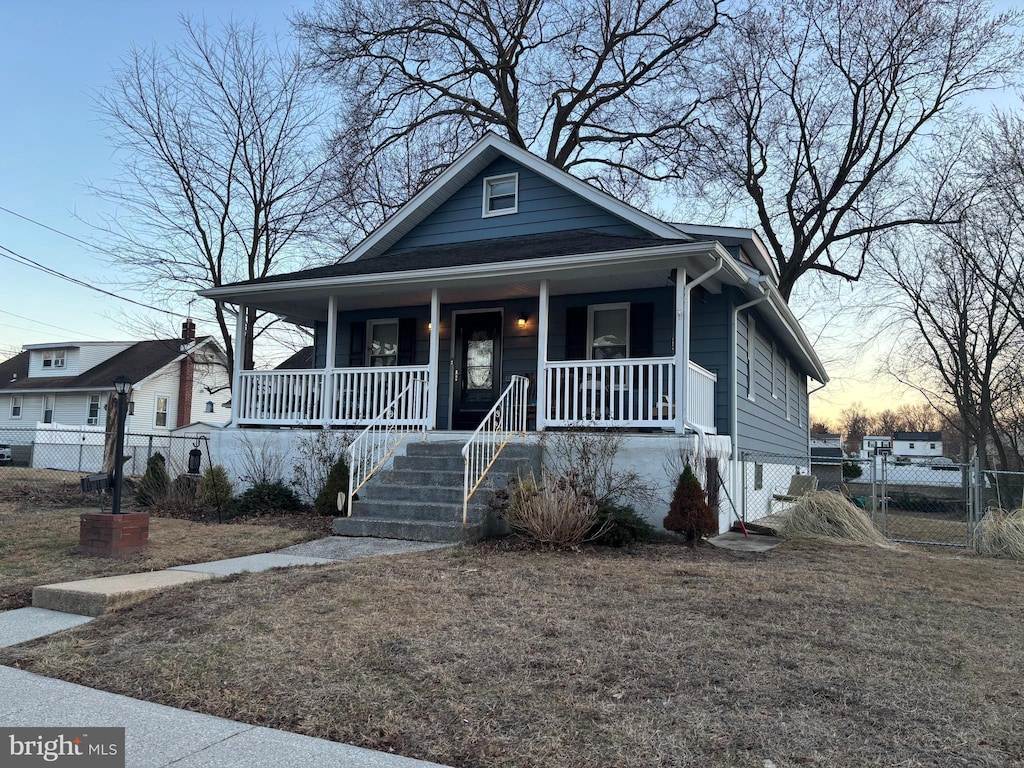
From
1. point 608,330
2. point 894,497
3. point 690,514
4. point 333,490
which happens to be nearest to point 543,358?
point 608,330

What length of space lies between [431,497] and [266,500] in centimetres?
313

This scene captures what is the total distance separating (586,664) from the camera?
12.3 ft

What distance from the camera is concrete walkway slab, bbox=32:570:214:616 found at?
4895mm

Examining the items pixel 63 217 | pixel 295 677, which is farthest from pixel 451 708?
pixel 63 217

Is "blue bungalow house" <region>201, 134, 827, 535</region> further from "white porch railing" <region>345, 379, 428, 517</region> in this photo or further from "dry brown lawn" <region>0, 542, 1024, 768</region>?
"dry brown lawn" <region>0, 542, 1024, 768</region>

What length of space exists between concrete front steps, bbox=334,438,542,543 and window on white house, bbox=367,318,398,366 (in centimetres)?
379

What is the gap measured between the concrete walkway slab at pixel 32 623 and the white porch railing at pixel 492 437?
153 inches

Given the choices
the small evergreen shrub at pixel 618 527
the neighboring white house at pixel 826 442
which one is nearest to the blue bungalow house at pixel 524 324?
the small evergreen shrub at pixel 618 527

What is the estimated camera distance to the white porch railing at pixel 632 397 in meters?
9.06

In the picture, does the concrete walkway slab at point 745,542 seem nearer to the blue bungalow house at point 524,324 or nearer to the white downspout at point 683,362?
the blue bungalow house at point 524,324

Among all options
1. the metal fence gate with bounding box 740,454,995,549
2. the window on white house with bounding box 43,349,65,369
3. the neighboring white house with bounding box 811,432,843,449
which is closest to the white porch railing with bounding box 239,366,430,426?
the metal fence gate with bounding box 740,454,995,549

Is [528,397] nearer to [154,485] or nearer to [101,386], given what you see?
[154,485]

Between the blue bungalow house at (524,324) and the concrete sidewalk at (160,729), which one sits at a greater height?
the blue bungalow house at (524,324)
